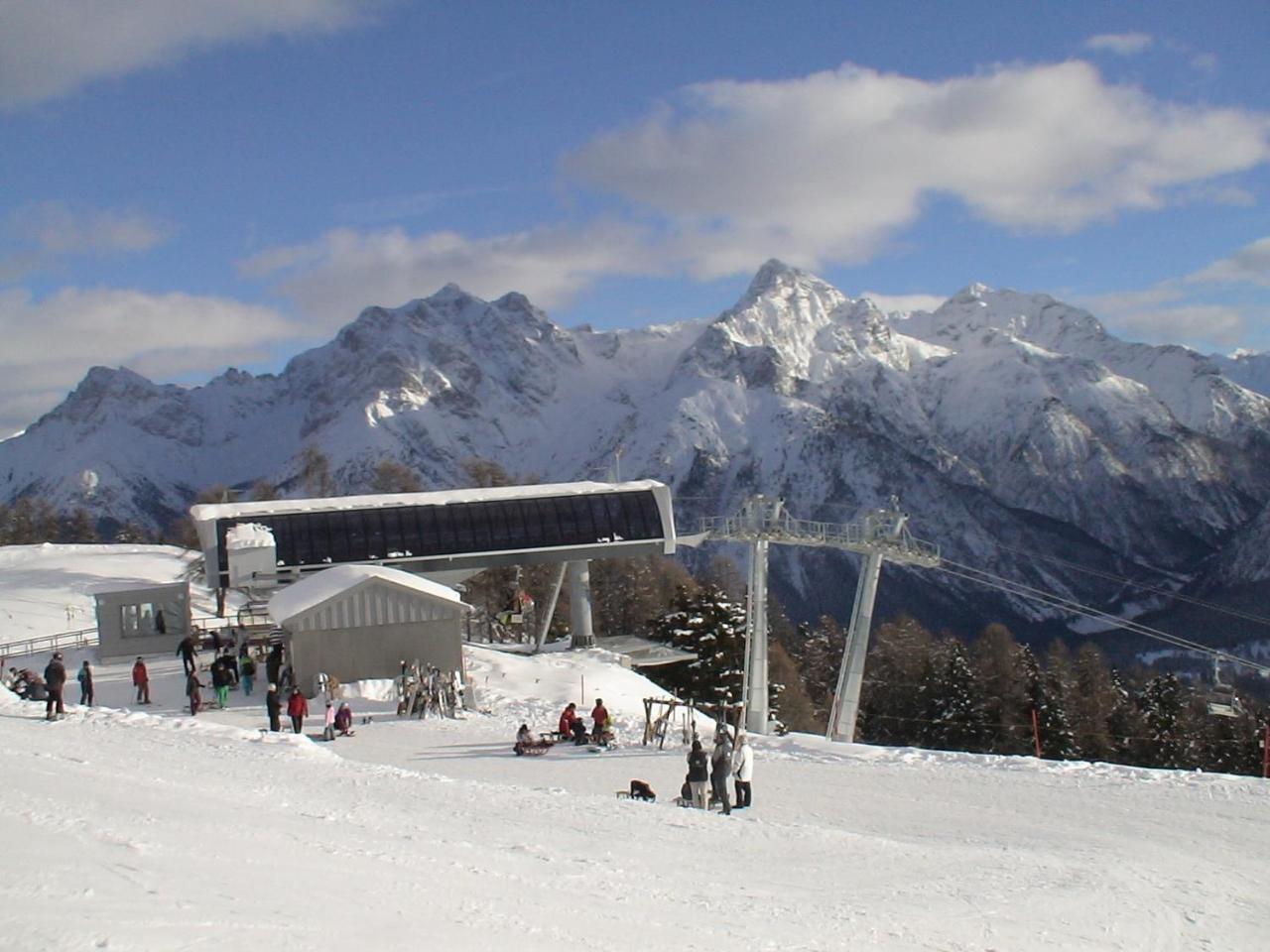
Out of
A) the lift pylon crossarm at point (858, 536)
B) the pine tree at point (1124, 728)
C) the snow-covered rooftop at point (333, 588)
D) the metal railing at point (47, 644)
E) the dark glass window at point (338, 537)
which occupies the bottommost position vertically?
the pine tree at point (1124, 728)

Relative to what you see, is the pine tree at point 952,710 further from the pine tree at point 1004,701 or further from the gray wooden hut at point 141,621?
the gray wooden hut at point 141,621

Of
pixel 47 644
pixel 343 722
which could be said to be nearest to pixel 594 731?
pixel 343 722

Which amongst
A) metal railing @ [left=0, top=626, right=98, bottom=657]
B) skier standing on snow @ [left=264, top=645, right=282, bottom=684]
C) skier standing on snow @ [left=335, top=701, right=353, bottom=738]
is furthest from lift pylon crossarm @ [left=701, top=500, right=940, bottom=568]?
metal railing @ [left=0, top=626, right=98, bottom=657]

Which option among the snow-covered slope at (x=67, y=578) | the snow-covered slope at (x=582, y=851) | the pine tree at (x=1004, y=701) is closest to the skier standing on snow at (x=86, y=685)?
the snow-covered slope at (x=582, y=851)

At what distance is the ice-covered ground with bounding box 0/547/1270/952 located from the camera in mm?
10227

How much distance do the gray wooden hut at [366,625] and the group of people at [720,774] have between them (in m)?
13.9

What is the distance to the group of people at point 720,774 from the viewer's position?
60.4 feet

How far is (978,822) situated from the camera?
18391 millimetres

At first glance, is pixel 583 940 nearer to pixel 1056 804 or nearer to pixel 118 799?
pixel 118 799

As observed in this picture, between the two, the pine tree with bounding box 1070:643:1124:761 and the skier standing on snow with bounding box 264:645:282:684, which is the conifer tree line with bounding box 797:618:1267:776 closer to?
the pine tree with bounding box 1070:643:1124:761

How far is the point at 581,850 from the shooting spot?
1470cm

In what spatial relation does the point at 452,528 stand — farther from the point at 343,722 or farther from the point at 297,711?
the point at 297,711

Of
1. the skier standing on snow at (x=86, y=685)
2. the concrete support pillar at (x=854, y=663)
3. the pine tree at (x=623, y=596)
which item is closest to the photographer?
the skier standing on snow at (x=86, y=685)

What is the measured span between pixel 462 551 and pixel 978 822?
28.1 meters
